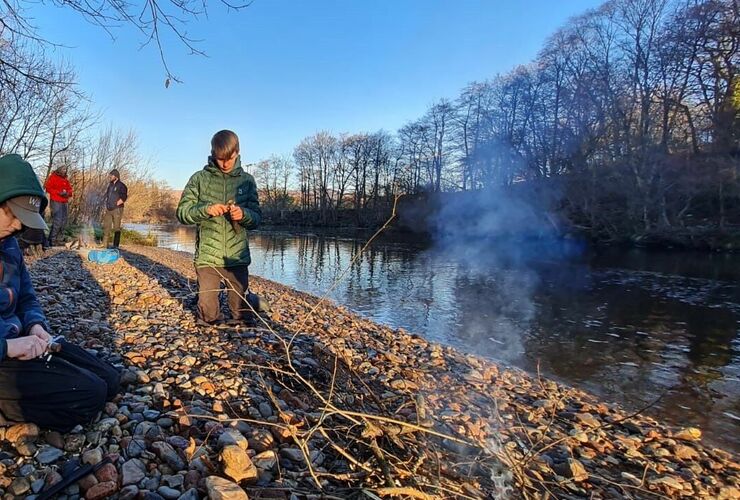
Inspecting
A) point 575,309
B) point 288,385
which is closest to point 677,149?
point 575,309

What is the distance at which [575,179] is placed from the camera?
2869 cm

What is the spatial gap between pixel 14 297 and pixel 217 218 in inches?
85.2

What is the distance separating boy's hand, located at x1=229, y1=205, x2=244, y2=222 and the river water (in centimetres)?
131

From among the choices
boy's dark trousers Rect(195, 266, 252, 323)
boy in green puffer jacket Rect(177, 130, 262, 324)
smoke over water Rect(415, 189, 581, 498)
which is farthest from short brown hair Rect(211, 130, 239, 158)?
smoke over water Rect(415, 189, 581, 498)

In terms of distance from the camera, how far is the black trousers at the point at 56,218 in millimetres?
11205

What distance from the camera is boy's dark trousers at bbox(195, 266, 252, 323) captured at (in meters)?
4.45

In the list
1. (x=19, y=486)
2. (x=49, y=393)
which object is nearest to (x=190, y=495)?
(x=19, y=486)

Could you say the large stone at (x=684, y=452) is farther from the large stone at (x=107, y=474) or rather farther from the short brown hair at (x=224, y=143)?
the short brown hair at (x=224, y=143)

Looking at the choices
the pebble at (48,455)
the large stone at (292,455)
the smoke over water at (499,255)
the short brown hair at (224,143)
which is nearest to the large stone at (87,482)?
the pebble at (48,455)

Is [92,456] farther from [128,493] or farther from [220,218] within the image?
[220,218]

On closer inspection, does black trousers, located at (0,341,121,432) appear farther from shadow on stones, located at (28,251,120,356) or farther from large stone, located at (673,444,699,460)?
large stone, located at (673,444,699,460)

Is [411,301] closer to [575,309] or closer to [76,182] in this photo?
[575,309]

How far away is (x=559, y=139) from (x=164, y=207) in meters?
70.3

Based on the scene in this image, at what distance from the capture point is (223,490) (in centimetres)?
173
